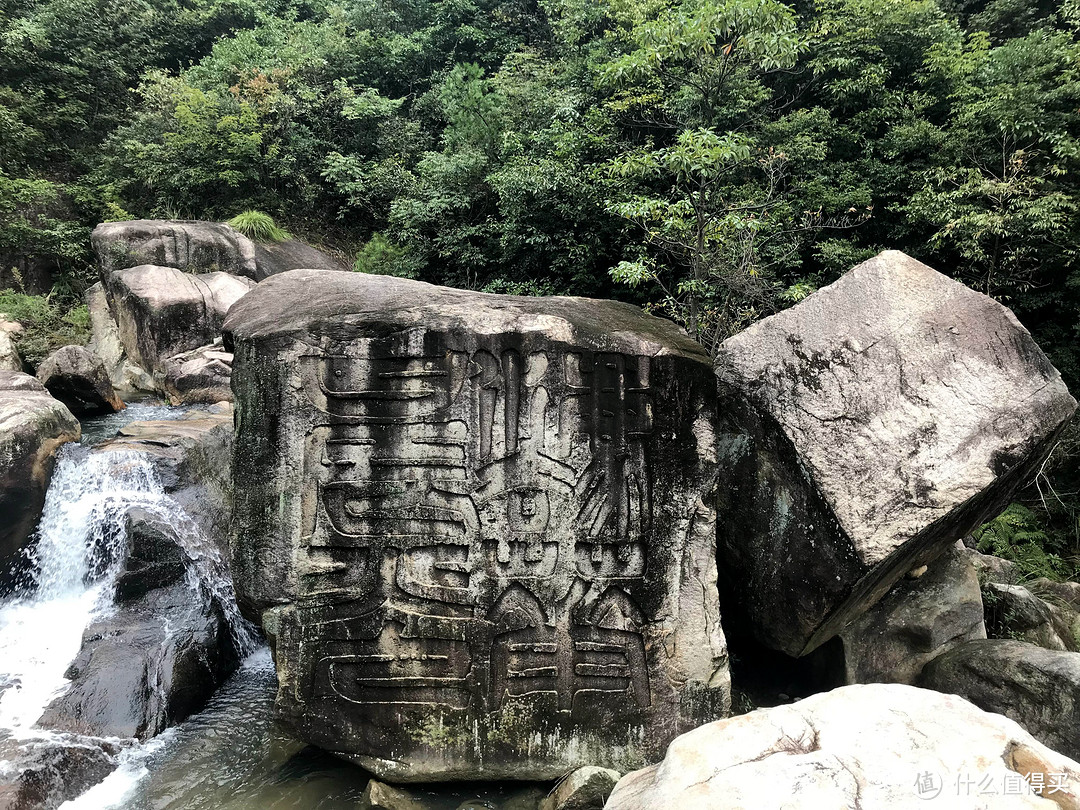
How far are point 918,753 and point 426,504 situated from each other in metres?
2.85

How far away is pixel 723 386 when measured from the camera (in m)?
4.48

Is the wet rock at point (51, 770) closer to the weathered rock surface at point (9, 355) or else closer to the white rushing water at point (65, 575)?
the white rushing water at point (65, 575)

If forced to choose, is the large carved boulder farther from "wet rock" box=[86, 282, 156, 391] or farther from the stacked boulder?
"wet rock" box=[86, 282, 156, 391]

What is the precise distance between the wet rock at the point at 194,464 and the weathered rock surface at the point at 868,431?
5290mm

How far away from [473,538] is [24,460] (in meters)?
5.42

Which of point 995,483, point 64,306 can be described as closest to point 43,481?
point 995,483

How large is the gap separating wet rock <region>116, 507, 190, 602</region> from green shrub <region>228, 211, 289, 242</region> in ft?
34.8

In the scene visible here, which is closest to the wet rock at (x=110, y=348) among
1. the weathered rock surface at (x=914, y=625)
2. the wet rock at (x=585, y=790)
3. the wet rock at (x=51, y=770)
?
the wet rock at (x=51, y=770)

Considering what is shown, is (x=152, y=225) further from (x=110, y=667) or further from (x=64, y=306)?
(x=110, y=667)

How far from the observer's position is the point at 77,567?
6.27 m

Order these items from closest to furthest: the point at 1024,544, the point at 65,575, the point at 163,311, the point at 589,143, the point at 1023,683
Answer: the point at 1023,683 < the point at 65,575 < the point at 1024,544 < the point at 163,311 < the point at 589,143

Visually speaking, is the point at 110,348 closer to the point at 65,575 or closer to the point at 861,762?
the point at 65,575

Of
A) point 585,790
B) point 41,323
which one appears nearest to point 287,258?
point 41,323

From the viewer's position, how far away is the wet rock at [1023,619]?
518 cm
